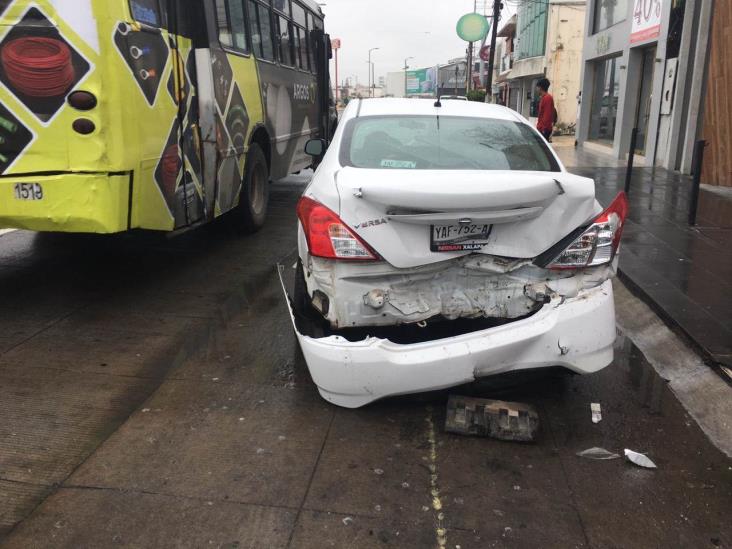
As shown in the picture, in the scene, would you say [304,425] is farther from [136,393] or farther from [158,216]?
[158,216]

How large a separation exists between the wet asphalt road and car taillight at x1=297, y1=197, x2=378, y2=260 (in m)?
0.98

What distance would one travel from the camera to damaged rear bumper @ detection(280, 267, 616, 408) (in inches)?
137

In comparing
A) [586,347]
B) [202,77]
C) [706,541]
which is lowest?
[706,541]

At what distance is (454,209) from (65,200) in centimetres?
296

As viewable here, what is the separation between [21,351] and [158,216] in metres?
1.54

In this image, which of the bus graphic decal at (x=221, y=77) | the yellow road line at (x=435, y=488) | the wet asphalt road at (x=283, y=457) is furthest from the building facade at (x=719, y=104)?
the yellow road line at (x=435, y=488)

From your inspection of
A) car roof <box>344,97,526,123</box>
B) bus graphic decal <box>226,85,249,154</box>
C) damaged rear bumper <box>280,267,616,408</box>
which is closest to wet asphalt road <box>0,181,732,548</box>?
damaged rear bumper <box>280,267,616,408</box>

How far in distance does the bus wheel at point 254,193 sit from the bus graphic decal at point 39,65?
11.1 feet

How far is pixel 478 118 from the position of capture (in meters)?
4.77

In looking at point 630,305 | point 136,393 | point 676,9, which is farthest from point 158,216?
point 676,9

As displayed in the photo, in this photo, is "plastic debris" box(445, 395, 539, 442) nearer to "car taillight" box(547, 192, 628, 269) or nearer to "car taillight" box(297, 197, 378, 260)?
"car taillight" box(547, 192, 628, 269)

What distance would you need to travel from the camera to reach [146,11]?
5258mm

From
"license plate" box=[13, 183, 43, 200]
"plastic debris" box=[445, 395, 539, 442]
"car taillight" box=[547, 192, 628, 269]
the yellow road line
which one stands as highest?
"license plate" box=[13, 183, 43, 200]

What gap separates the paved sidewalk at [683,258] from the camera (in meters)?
4.95
